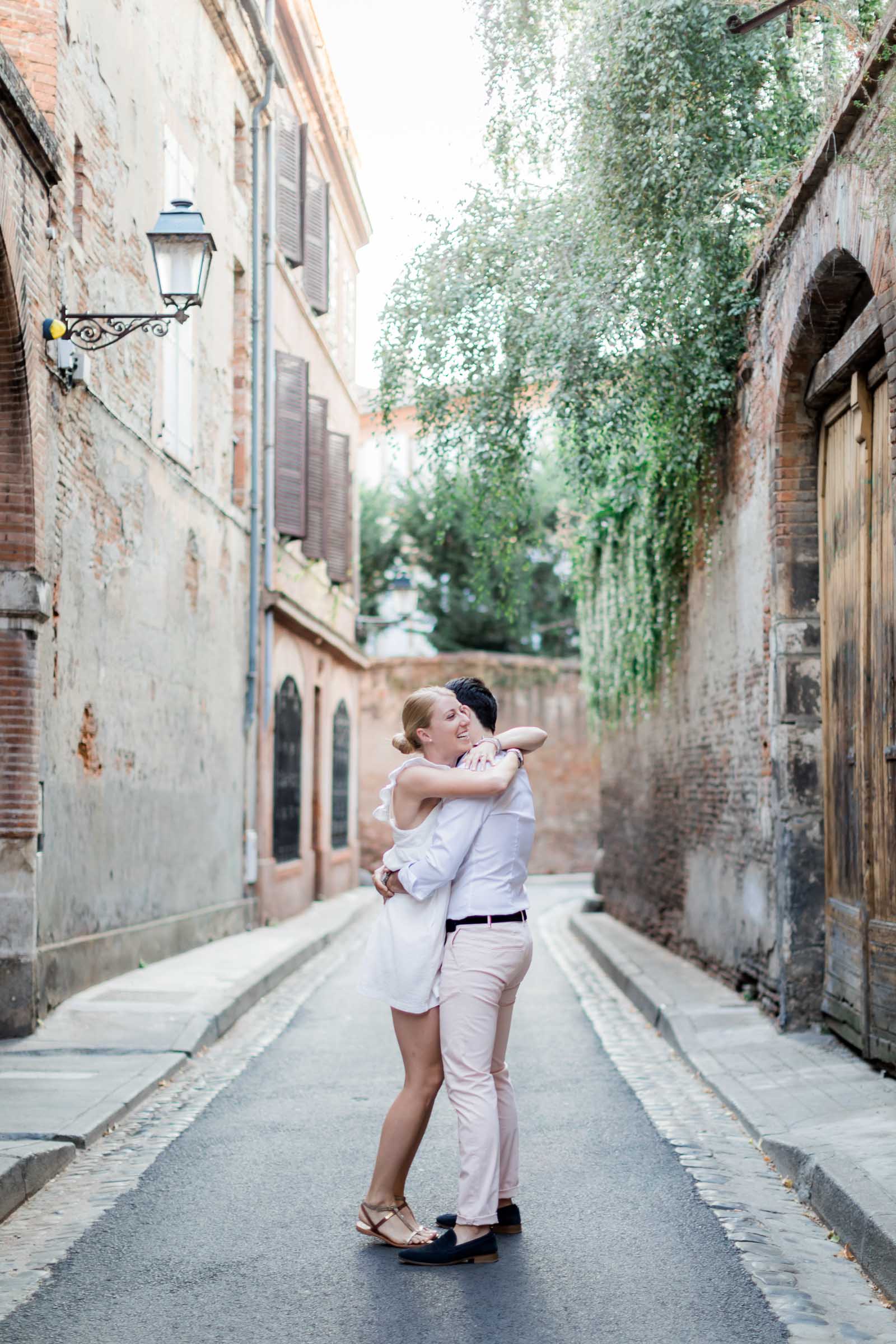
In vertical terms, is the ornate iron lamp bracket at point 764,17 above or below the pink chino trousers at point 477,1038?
above

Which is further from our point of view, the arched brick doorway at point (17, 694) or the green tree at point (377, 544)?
the green tree at point (377, 544)

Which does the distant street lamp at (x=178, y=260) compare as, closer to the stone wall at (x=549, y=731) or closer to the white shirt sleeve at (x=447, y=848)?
the white shirt sleeve at (x=447, y=848)

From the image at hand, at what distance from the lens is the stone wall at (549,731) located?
2898 cm

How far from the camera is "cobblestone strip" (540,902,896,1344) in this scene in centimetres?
396

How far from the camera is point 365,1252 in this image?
4520 mm

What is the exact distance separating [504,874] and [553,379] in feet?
22.2

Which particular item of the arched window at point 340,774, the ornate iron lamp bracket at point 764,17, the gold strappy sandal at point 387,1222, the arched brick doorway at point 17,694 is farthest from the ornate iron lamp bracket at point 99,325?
the arched window at point 340,774

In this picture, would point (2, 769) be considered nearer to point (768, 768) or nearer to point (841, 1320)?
point (768, 768)

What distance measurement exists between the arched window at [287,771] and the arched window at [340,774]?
308 cm

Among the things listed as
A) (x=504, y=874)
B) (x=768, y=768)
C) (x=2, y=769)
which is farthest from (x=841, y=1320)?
(x=2, y=769)

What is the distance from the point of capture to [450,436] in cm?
1175

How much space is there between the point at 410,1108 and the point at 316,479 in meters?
14.2

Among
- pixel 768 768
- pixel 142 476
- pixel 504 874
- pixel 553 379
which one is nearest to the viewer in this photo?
pixel 504 874

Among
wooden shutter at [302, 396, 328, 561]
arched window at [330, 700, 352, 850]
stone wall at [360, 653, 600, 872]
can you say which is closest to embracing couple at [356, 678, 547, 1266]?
wooden shutter at [302, 396, 328, 561]
